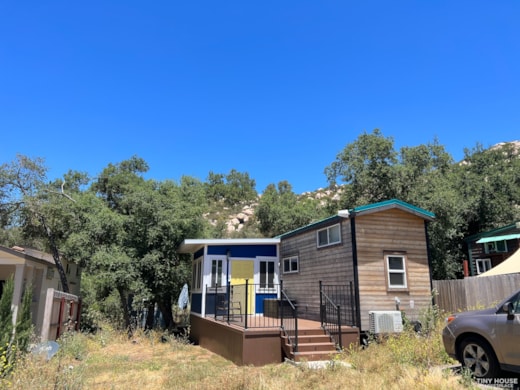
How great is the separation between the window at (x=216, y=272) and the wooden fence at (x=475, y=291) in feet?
25.8

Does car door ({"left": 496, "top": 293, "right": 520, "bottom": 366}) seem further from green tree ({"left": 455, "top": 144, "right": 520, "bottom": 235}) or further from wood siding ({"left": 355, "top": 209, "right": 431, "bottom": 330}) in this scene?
green tree ({"left": 455, "top": 144, "right": 520, "bottom": 235})

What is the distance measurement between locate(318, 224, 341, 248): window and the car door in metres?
5.91

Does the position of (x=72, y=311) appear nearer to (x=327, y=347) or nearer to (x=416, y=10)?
(x=327, y=347)

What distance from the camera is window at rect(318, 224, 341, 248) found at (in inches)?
435

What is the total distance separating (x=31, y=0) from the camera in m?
11.6

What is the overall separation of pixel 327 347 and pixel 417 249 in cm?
438

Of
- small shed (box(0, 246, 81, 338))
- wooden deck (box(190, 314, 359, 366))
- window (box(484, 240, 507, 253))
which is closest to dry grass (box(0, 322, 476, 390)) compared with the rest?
wooden deck (box(190, 314, 359, 366))

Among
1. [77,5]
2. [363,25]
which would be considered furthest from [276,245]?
[77,5]

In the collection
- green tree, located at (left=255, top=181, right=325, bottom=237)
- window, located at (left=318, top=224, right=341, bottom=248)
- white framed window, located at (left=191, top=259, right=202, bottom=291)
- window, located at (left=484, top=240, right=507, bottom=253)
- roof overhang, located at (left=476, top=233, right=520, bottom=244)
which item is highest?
green tree, located at (left=255, top=181, right=325, bottom=237)

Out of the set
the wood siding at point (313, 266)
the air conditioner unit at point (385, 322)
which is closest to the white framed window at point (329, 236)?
the wood siding at point (313, 266)

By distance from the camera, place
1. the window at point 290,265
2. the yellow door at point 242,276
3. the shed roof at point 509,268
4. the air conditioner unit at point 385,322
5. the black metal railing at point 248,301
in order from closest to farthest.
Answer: the air conditioner unit at point 385,322 < the shed roof at point 509,268 < the black metal railing at point 248,301 < the window at point 290,265 < the yellow door at point 242,276

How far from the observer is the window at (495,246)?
20.0m

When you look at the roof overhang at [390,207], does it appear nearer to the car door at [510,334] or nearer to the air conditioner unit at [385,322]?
the air conditioner unit at [385,322]

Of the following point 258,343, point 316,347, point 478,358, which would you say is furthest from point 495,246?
point 478,358
